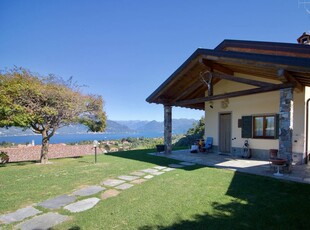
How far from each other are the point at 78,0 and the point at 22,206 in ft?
36.0

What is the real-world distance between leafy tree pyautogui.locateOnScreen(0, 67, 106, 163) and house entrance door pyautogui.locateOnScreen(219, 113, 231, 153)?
7049mm

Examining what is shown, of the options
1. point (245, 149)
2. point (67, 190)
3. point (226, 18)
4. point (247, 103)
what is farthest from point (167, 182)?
point (226, 18)

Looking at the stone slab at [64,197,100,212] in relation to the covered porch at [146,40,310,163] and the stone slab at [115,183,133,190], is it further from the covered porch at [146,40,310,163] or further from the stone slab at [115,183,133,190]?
the covered porch at [146,40,310,163]

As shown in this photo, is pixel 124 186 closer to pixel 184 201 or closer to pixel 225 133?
pixel 184 201

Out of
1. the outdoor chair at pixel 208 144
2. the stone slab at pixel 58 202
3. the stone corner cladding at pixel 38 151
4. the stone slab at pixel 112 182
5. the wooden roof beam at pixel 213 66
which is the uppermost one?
the wooden roof beam at pixel 213 66

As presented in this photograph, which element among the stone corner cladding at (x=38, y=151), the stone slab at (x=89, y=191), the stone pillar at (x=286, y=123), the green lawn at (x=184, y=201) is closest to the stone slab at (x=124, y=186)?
the green lawn at (x=184, y=201)

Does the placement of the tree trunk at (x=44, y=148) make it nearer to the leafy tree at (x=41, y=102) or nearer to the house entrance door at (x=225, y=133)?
the leafy tree at (x=41, y=102)

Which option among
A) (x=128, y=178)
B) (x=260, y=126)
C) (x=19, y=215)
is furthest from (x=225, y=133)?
(x=19, y=215)

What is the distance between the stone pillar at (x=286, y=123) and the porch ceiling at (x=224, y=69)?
1.53 feet

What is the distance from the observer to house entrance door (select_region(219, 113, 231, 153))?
11.2m

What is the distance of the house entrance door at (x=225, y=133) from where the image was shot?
1123 cm

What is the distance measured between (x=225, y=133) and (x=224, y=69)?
3.71m

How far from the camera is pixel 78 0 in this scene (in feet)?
36.3

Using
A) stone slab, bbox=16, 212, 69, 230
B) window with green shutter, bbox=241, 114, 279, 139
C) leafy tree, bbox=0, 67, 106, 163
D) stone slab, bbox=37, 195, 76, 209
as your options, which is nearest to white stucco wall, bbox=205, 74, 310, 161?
window with green shutter, bbox=241, 114, 279, 139
